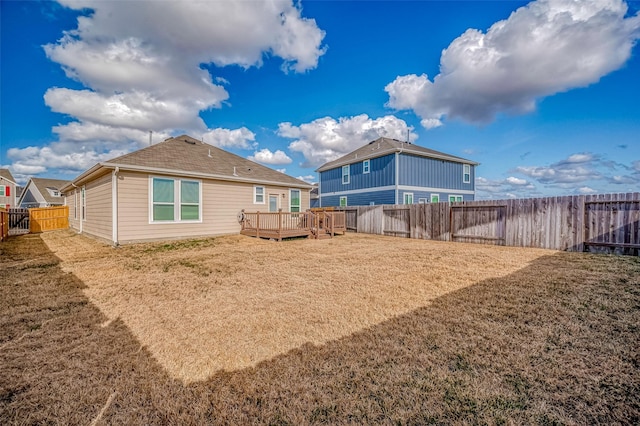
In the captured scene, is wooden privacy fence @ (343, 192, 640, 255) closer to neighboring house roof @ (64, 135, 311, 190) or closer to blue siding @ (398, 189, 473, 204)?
blue siding @ (398, 189, 473, 204)

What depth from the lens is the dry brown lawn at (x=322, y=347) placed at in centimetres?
194

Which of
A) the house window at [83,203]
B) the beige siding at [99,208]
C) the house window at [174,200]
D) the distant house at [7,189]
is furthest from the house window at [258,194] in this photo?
the distant house at [7,189]

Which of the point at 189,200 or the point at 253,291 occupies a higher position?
the point at 189,200

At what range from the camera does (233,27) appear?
10.0 meters

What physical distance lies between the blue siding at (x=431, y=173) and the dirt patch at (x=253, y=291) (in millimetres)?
11543

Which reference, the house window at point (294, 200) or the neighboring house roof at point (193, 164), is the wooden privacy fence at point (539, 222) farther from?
the neighboring house roof at point (193, 164)

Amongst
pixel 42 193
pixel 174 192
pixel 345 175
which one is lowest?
pixel 174 192

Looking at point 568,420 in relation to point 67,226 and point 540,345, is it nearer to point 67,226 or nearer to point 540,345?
point 540,345

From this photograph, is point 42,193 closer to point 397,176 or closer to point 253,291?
point 397,176

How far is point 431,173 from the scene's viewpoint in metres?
20.5

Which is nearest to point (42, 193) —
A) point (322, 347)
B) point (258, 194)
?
point (258, 194)

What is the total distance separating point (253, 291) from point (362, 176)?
17876mm

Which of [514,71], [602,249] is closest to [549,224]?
[602,249]

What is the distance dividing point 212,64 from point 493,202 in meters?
16.3
